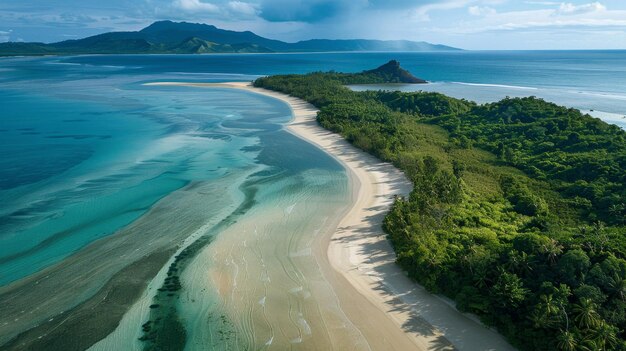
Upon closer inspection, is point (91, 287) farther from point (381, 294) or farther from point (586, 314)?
point (586, 314)

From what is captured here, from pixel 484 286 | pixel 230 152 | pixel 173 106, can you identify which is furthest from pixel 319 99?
pixel 484 286

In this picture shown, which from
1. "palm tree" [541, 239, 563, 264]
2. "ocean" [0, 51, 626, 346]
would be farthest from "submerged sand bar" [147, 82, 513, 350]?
"palm tree" [541, 239, 563, 264]

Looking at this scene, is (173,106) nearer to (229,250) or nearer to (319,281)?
(229,250)

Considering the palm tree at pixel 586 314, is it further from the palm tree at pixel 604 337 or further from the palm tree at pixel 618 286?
the palm tree at pixel 618 286

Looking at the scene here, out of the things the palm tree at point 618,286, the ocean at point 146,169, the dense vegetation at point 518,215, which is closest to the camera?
the palm tree at point 618,286

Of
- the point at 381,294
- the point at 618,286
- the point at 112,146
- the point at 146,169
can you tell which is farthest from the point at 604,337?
the point at 112,146

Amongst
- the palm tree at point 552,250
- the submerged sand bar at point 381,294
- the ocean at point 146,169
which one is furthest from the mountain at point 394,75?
the palm tree at point 552,250

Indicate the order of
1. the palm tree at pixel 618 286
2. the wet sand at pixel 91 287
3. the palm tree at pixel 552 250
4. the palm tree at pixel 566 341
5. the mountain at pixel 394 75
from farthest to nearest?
the mountain at pixel 394 75, the wet sand at pixel 91 287, the palm tree at pixel 552 250, the palm tree at pixel 618 286, the palm tree at pixel 566 341

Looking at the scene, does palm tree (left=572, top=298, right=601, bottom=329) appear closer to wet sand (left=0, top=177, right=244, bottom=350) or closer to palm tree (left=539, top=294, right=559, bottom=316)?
palm tree (left=539, top=294, right=559, bottom=316)
